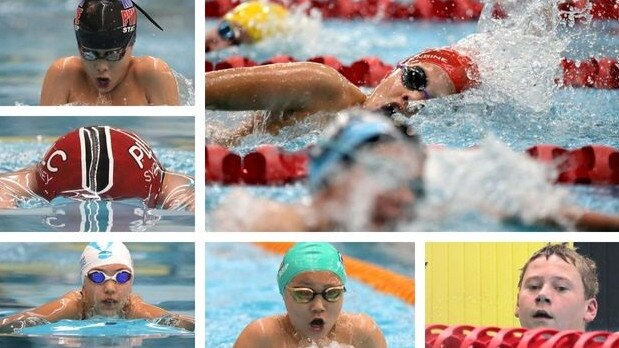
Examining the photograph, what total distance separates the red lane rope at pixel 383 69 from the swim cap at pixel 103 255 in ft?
2.18

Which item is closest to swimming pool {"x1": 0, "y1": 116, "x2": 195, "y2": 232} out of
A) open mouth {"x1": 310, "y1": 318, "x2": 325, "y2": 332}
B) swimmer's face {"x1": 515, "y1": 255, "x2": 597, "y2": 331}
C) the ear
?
open mouth {"x1": 310, "y1": 318, "x2": 325, "y2": 332}

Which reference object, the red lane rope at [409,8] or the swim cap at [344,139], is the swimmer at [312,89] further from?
the red lane rope at [409,8]

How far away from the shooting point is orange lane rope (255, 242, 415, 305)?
3.36 meters

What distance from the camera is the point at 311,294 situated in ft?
10.7

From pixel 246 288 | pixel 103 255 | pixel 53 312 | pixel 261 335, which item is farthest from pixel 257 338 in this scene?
pixel 53 312

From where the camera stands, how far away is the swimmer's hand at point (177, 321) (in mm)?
3359

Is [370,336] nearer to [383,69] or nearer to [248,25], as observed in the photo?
[383,69]

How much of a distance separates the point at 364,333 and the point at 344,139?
2.00 ft

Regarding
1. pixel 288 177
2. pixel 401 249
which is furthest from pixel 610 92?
pixel 288 177

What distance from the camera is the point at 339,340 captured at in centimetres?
334

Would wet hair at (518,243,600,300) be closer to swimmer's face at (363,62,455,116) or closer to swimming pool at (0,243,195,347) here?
swimmer's face at (363,62,455,116)

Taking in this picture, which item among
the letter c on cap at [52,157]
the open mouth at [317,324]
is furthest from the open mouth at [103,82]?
the open mouth at [317,324]

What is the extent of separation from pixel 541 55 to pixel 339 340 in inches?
45.2

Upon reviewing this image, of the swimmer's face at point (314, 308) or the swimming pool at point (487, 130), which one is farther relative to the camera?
the swimming pool at point (487, 130)
